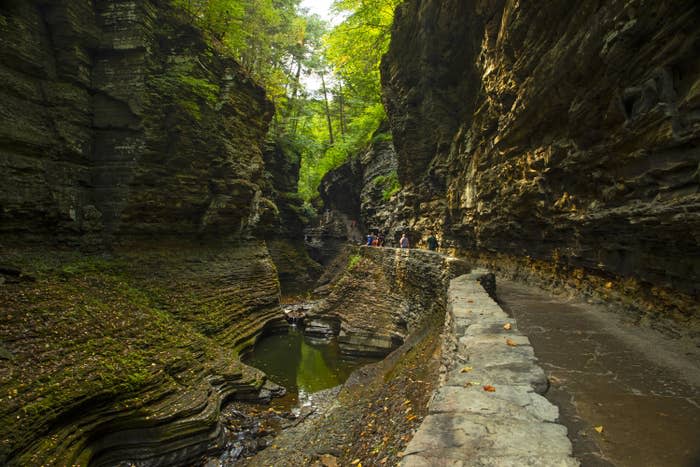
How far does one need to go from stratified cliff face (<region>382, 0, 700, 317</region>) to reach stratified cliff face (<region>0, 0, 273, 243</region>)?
37.5ft

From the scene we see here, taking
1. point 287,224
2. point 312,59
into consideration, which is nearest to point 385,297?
point 287,224

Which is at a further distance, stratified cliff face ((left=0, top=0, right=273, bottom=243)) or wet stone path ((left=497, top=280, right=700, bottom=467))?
stratified cliff face ((left=0, top=0, right=273, bottom=243))

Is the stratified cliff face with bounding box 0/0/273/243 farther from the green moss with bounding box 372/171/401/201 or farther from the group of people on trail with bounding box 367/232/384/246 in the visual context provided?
the green moss with bounding box 372/171/401/201

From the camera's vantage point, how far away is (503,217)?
425 inches

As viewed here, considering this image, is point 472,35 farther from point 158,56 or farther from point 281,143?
point 281,143

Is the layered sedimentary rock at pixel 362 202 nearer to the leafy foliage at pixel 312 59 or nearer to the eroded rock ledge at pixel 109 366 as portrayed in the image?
the leafy foliage at pixel 312 59

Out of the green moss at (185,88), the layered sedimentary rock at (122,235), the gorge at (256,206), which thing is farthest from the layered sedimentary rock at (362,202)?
the green moss at (185,88)

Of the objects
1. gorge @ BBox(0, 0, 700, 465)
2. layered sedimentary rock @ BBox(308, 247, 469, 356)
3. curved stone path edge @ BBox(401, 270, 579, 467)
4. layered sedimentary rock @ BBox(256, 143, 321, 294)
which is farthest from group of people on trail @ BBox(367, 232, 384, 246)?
curved stone path edge @ BBox(401, 270, 579, 467)

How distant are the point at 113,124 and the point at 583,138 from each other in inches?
620

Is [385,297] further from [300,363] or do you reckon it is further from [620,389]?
Answer: [620,389]

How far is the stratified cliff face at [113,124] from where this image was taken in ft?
34.9

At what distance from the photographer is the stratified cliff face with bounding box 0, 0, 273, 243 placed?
34.9ft

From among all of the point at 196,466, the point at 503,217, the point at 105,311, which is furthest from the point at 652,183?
the point at 105,311

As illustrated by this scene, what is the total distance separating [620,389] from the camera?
3479 millimetres
